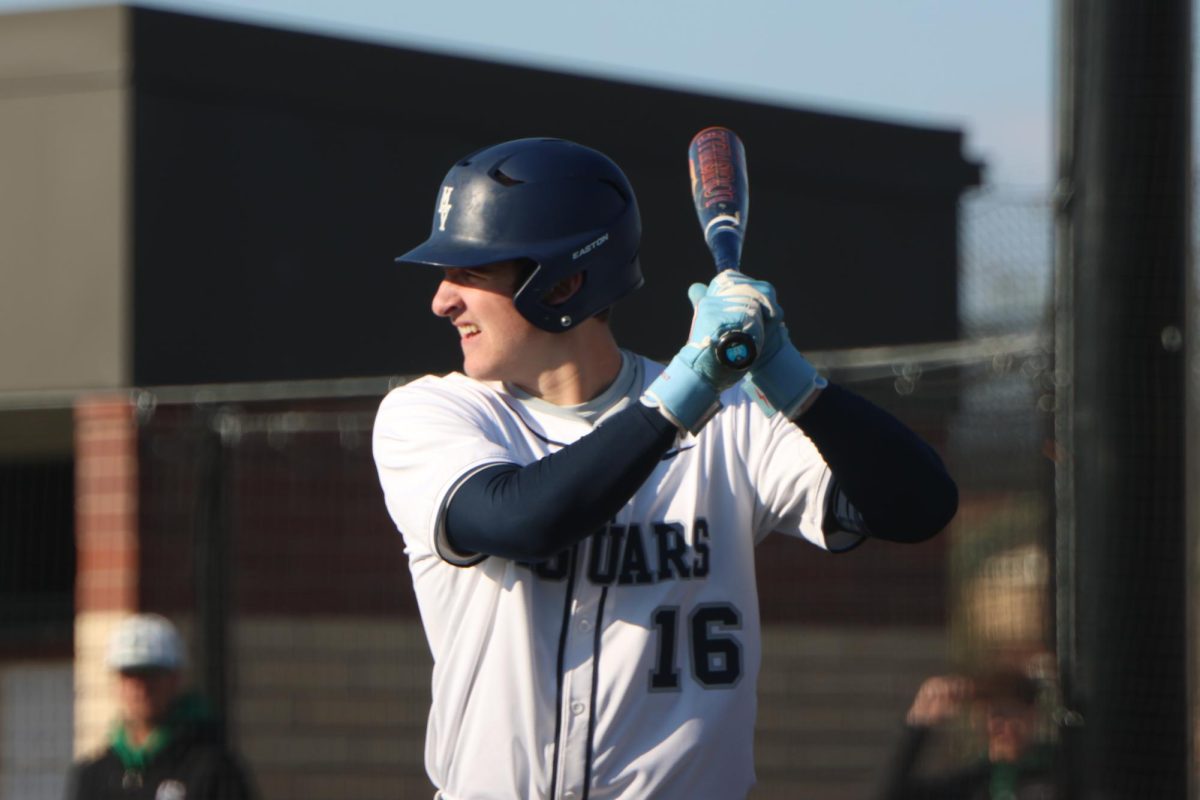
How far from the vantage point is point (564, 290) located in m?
3.06

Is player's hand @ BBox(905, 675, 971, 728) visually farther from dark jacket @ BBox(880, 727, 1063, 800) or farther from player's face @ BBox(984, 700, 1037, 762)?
player's face @ BBox(984, 700, 1037, 762)

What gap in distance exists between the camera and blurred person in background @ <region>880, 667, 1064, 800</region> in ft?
17.4

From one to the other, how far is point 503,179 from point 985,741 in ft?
9.97

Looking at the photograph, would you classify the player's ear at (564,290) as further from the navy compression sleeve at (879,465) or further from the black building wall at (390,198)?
the black building wall at (390,198)

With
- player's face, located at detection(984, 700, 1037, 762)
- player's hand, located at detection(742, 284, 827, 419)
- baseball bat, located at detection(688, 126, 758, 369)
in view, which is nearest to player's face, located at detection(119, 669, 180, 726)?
A: player's face, located at detection(984, 700, 1037, 762)

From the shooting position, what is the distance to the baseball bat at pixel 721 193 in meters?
2.98

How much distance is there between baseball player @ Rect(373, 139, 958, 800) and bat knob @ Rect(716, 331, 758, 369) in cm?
1

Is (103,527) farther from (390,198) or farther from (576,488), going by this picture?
(576,488)

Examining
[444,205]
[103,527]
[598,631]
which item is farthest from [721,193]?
[103,527]

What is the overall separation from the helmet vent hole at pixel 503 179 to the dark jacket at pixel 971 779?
259 cm

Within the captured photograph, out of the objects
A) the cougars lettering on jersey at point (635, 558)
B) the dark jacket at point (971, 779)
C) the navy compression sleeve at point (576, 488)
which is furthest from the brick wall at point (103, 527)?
the navy compression sleeve at point (576, 488)

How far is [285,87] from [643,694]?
245 inches

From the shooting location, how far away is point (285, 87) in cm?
862

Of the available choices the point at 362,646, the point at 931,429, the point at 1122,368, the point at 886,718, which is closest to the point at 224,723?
the point at 362,646
